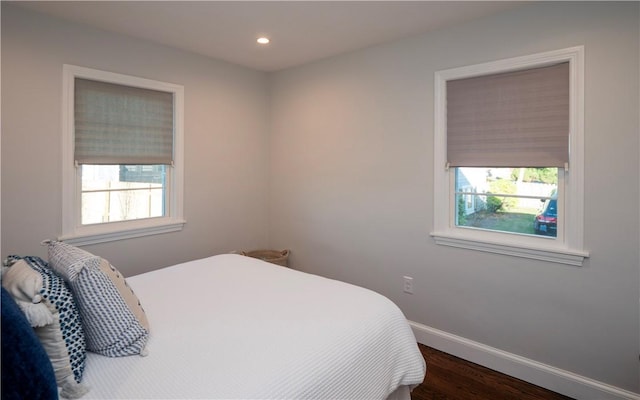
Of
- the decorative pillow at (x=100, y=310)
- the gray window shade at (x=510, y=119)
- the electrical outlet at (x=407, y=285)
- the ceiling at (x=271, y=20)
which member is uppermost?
the ceiling at (x=271, y=20)

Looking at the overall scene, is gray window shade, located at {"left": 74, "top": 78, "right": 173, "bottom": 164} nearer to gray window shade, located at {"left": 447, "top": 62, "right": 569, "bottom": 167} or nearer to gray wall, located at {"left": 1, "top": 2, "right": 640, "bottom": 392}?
gray wall, located at {"left": 1, "top": 2, "right": 640, "bottom": 392}

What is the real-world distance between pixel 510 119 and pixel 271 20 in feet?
6.05

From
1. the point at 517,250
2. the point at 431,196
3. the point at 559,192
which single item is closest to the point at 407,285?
the point at 431,196

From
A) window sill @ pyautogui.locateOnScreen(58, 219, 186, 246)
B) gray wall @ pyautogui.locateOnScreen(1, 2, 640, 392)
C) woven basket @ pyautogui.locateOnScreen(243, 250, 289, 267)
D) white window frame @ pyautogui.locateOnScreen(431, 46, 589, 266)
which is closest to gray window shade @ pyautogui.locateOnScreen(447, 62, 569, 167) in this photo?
white window frame @ pyautogui.locateOnScreen(431, 46, 589, 266)

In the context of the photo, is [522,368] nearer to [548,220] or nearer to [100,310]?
[548,220]

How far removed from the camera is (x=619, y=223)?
2.05 m

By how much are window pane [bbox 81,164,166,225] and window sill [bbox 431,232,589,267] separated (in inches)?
96.8

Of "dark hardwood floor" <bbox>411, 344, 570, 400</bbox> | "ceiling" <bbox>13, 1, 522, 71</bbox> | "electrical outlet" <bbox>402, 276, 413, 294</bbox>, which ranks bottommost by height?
"dark hardwood floor" <bbox>411, 344, 570, 400</bbox>

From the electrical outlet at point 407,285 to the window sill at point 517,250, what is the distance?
0.42 meters

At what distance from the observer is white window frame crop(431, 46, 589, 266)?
7.10 feet

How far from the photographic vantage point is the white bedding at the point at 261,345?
118cm

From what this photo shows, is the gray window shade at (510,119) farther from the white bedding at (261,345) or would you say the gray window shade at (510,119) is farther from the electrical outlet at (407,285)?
the white bedding at (261,345)

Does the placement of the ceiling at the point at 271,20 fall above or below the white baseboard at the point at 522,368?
above

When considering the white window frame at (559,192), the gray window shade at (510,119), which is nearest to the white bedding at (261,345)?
the white window frame at (559,192)
